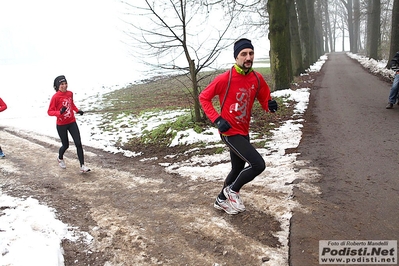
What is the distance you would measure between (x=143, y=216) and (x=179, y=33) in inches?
237

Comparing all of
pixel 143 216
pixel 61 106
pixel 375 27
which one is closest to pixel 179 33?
pixel 61 106

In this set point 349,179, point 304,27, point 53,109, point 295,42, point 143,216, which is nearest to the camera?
point 143,216

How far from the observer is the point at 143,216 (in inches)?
179

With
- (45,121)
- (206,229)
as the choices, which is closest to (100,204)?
(206,229)

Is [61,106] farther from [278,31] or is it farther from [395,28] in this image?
[395,28]

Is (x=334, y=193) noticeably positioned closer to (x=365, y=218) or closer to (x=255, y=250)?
(x=365, y=218)

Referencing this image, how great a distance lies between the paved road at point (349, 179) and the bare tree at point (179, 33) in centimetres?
340

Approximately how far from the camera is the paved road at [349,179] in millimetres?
3523

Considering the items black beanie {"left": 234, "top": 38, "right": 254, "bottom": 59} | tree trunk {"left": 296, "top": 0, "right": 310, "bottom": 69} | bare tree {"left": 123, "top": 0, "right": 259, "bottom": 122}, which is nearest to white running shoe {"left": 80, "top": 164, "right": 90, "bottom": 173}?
bare tree {"left": 123, "top": 0, "right": 259, "bottom": 122}

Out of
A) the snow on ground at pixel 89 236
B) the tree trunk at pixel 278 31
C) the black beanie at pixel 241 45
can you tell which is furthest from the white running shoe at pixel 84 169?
the tree trunk at pixel 278 31

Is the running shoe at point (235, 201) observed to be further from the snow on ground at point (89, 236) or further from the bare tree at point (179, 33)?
the bare tree at point (179, 33)

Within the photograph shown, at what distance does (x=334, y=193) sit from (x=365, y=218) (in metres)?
0.73

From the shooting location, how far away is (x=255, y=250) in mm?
3420

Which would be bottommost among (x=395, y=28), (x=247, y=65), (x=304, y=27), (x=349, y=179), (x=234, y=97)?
(x=349, y=179)
